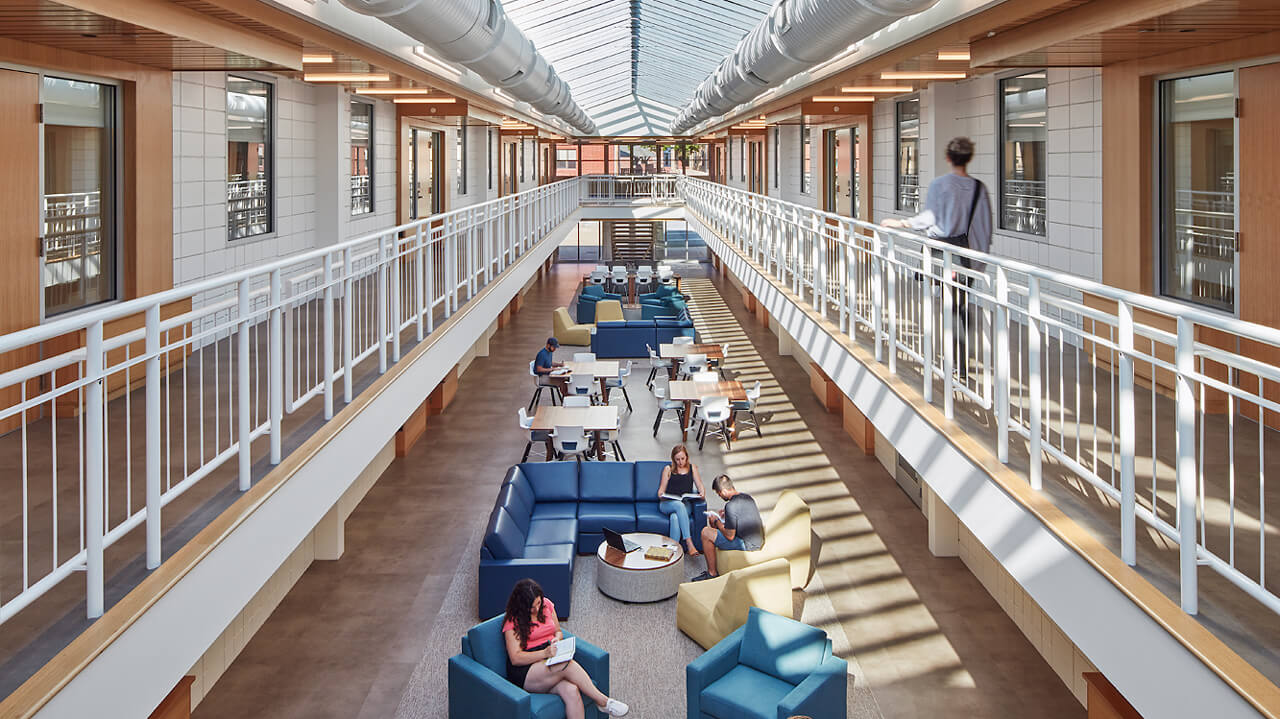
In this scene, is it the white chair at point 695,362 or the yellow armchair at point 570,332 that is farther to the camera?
the yellow armchair at point 570,332

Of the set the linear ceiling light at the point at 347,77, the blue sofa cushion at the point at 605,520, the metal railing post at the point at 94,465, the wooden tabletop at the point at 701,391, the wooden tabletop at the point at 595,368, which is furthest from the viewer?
the wooden tabletop at the point at 595,368

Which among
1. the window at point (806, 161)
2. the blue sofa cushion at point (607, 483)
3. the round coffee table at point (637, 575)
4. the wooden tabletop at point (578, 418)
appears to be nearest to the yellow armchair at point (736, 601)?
the round coffee table at point (637, 575)

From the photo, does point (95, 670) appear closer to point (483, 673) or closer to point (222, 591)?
point (222, 591)

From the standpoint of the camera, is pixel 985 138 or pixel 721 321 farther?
pixel 721 321

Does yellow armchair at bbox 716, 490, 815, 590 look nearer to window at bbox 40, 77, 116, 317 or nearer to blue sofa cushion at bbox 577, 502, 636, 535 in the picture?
blue sofa cushion at bbox 577, 502, 636, 535

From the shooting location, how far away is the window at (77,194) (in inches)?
282

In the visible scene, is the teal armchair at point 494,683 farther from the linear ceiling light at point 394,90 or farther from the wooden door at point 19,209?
the linear ceiling light at point 394,90

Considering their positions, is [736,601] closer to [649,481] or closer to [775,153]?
[649,481]

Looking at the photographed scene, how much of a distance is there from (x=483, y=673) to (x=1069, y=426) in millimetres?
4228

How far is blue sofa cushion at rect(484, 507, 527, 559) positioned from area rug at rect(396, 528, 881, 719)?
572 mm

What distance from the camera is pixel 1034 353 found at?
446cm

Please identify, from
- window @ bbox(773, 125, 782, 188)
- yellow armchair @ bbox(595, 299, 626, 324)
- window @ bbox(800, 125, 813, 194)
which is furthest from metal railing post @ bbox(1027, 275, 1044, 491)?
window @ bbox(773, 125, 782, 188)

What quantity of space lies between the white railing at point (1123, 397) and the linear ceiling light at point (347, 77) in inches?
201

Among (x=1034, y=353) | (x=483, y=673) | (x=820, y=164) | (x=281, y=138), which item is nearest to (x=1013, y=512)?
(x=1034, y=353)
